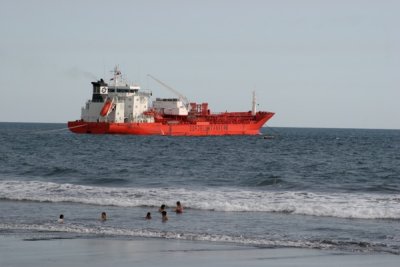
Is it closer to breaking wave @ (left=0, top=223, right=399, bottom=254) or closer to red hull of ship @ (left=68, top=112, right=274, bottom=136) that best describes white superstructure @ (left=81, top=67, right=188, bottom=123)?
red hull of ship @ (left=68, top=112, right=274, bottom=136)

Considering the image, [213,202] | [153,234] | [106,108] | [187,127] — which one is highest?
[106,108]

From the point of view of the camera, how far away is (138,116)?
10200 cm

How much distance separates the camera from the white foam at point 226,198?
2436 centimetres

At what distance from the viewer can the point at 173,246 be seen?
17.0 meters

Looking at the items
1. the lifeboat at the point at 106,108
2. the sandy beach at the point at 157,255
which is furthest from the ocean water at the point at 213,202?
the lifeboat at the point at 106,108

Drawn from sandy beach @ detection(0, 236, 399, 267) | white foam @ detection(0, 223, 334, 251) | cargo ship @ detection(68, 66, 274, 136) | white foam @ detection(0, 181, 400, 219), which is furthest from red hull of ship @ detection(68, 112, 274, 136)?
sandy beach @ detection(0, 236, 399, 267)

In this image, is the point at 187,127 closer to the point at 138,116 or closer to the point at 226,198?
the point at 138,116

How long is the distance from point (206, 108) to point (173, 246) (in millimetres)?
95967

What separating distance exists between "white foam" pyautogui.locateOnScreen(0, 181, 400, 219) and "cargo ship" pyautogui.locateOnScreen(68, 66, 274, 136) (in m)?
66.8

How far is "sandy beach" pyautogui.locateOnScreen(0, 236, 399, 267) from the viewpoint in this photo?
14758mm

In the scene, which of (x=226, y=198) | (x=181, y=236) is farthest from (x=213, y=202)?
(x=181, y=236)

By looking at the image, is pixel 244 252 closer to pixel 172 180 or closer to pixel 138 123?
pixel 172 180

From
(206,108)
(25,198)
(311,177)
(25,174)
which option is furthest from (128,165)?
(206,108)

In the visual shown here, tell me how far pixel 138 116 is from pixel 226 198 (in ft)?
245
